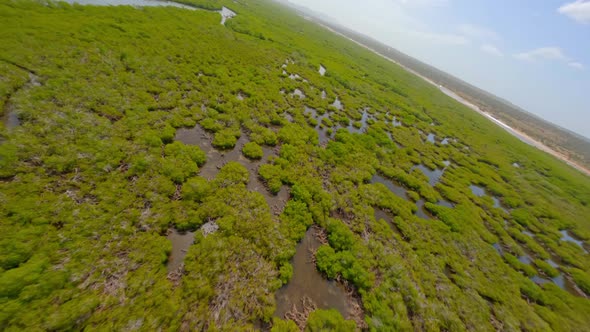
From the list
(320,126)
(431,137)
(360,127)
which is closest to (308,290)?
(320,126)

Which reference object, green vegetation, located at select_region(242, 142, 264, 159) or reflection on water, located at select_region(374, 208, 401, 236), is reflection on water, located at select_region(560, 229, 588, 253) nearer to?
reflection on water, located at select_region(374, 208, 401, 236)

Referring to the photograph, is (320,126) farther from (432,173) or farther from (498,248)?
(498,248)

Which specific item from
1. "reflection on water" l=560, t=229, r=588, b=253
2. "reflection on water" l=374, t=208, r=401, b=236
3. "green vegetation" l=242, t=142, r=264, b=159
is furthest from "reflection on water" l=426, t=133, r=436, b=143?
"green vegetation" l=242, t=142, r=264, b=159

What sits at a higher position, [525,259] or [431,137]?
[431,137]

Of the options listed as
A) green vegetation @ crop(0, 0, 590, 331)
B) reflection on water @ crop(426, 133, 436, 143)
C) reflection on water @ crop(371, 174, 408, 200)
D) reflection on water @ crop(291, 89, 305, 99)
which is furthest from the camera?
reflection on water @ crop(426, 133, 436, 143)

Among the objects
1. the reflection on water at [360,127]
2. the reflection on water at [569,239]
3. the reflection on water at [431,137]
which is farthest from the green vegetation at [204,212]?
the reflection on water at [431,137]

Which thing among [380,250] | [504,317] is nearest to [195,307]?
[380,250]

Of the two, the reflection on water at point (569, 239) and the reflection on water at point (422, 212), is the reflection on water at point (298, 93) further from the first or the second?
the reflection on water at point (569, 239)
